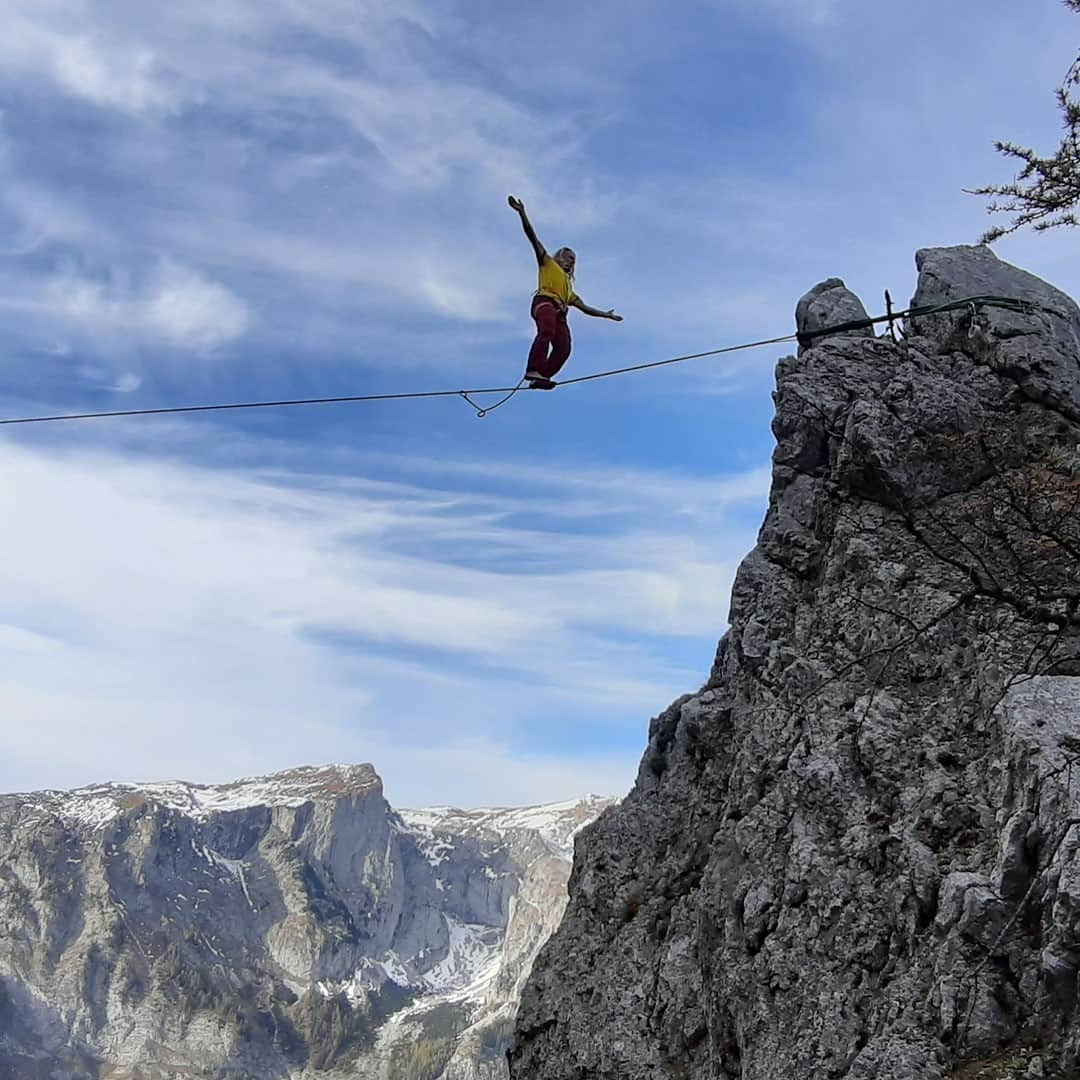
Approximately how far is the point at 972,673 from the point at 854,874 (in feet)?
15.2

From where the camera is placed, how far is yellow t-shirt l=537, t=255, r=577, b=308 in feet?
66.2

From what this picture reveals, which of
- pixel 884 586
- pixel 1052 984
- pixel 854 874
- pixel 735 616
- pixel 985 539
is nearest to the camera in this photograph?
pixel 1052 984

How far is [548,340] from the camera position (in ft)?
65.2

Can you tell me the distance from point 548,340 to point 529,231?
2.07 m

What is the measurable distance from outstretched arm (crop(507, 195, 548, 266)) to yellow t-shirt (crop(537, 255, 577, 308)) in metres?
0.12

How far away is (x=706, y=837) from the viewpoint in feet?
79.2

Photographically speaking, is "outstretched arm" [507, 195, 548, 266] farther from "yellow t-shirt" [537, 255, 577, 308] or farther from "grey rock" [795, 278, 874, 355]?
"grey rock" [795, 278, 874, 355]

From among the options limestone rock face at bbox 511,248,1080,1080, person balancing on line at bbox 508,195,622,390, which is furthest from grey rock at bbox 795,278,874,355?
person balancing on line at bbox 508,195,622,390

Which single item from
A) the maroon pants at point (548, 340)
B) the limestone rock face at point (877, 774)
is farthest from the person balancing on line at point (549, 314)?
the limestone rock face at point (877, 774)

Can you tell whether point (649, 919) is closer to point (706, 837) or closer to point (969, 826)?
point (706, 837)

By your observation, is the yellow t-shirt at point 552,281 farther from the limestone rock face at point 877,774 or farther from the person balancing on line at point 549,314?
the limestone rock face at point 877,774

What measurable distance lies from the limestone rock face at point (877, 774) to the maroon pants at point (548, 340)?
7031mm

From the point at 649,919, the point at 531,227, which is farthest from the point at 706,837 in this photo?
the point at 531,227

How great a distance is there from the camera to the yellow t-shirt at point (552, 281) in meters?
20.2
